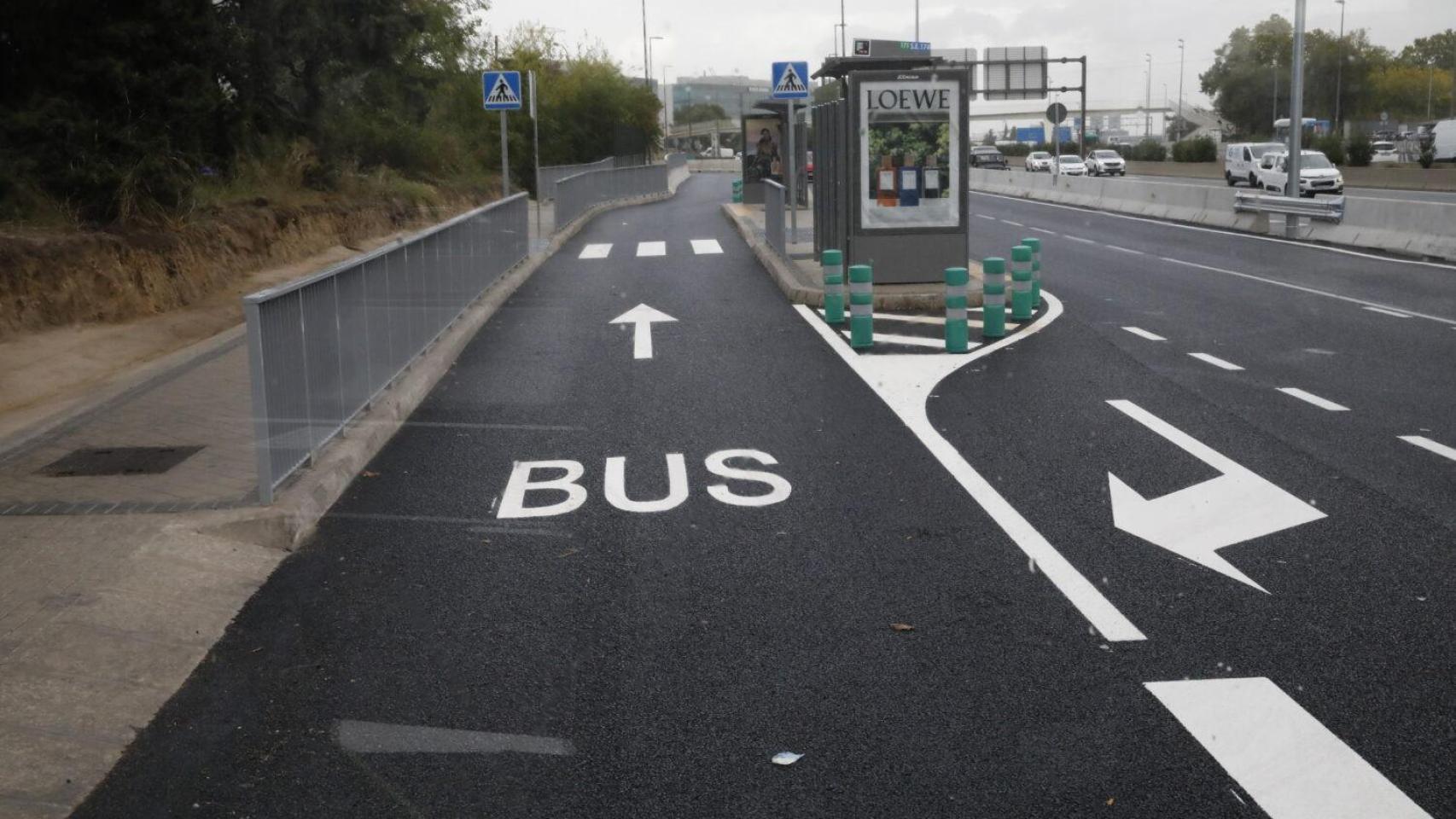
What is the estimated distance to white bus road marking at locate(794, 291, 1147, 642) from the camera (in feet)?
21.0

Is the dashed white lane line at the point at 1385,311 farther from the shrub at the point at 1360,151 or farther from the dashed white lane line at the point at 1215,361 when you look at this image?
the shrub at the point at 1360,151

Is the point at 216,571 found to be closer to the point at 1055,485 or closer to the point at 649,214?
the point at 1055,485

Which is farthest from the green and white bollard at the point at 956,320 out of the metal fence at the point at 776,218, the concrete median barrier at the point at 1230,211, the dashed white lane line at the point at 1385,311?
the concrete median barrier at the point at 1230,211

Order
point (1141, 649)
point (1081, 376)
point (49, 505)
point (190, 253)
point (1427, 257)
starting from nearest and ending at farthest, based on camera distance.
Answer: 1. point (1141, 649)
2. point (49, 505)
3. point (1081, 376)
4. point (190, 253)
5. point (1427, 257)

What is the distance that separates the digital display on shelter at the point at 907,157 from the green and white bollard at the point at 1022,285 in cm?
226

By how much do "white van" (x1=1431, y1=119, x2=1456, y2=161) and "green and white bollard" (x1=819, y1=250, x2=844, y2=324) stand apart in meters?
57.1

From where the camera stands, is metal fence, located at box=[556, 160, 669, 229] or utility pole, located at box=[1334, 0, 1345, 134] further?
utility pole, located at box=[1334, 0, 1345, 134]

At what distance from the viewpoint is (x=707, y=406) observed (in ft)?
38.3

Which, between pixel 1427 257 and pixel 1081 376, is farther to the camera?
pixel 1427 257

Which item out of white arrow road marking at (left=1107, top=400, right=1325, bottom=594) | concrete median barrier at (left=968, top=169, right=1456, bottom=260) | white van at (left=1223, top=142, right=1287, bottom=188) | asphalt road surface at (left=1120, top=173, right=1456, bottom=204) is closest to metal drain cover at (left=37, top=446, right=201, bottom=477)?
white arrow road marking at (left=1107, top=400, right=1325, bottom=594)

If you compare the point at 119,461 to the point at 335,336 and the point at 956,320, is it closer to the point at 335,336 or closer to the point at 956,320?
the point at 335,336

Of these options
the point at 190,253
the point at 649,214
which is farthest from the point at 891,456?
the point at 649,214

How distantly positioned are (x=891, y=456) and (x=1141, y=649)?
390 centimetres

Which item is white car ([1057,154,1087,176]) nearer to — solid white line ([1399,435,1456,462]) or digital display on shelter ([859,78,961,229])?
digital display on shelter ([859,78,961,229])
